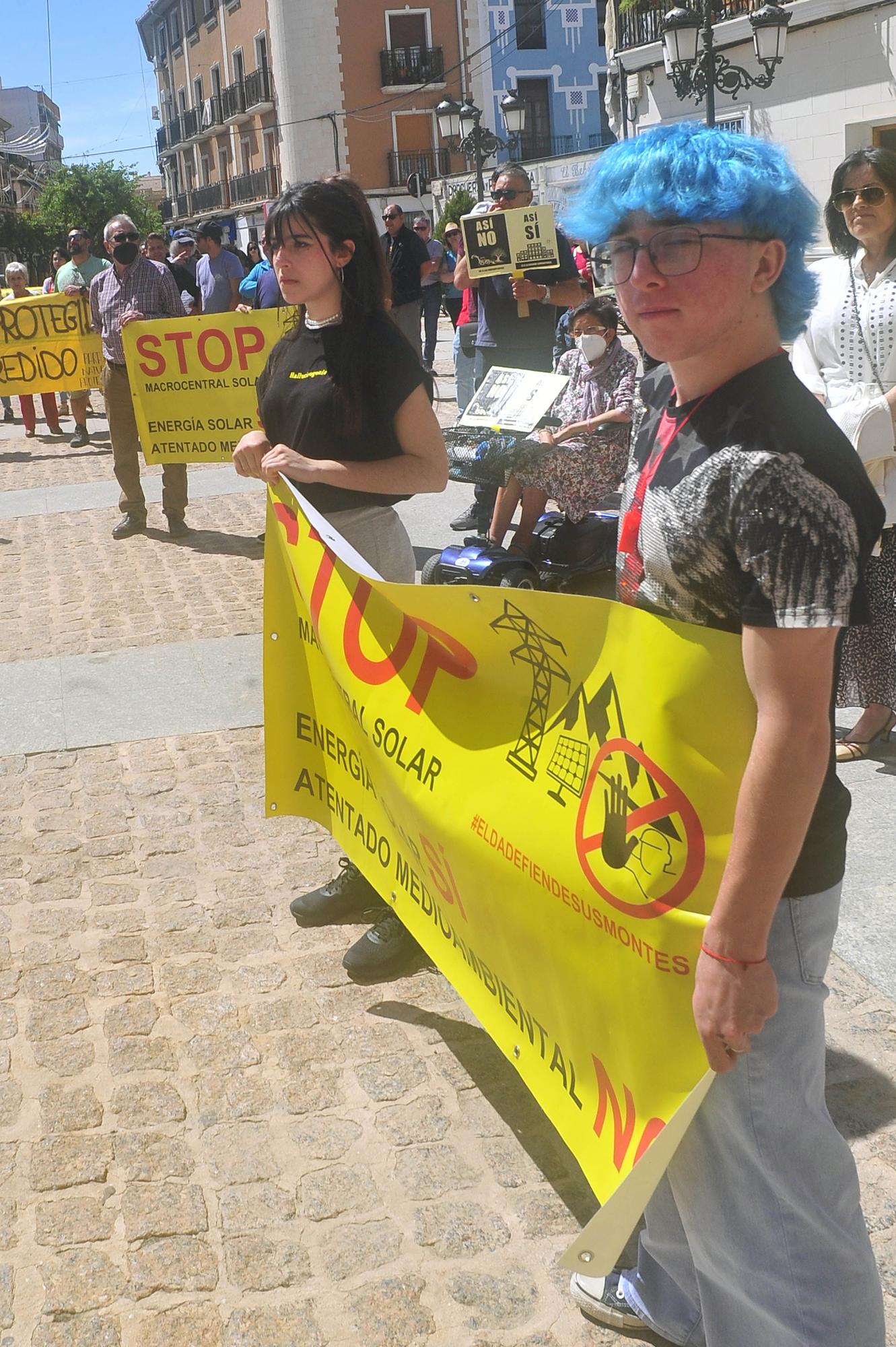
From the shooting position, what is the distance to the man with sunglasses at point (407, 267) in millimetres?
12500

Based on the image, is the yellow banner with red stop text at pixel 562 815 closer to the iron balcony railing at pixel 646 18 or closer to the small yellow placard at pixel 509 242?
the small yellow placard at pixel 509 242

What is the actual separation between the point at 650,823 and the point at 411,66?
2229 inches

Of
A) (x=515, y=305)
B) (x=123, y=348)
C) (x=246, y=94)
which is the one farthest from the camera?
(x=246, y=94)

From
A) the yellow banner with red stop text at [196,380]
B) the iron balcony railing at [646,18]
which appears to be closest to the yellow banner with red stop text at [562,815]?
the yellow banner with red stop text at [196,380]

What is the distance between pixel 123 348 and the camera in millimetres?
9375

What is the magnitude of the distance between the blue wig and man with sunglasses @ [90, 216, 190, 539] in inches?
313

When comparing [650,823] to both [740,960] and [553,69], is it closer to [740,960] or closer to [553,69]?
[740,960]

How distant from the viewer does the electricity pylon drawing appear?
211cm

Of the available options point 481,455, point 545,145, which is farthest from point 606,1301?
point 545,145

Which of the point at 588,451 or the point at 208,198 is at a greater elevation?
the point at 208,198

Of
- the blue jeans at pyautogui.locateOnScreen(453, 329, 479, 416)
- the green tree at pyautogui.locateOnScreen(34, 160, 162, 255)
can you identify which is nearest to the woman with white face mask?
the blue jeans at pyautogui.locateOnScreen(453, 329, 479, 416)

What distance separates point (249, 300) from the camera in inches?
446

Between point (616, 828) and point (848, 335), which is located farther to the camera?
point (848, 335)

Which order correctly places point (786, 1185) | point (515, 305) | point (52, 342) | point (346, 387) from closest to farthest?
point (786, 1185), point (346, 387), point (515, 305), point (52, 342)
